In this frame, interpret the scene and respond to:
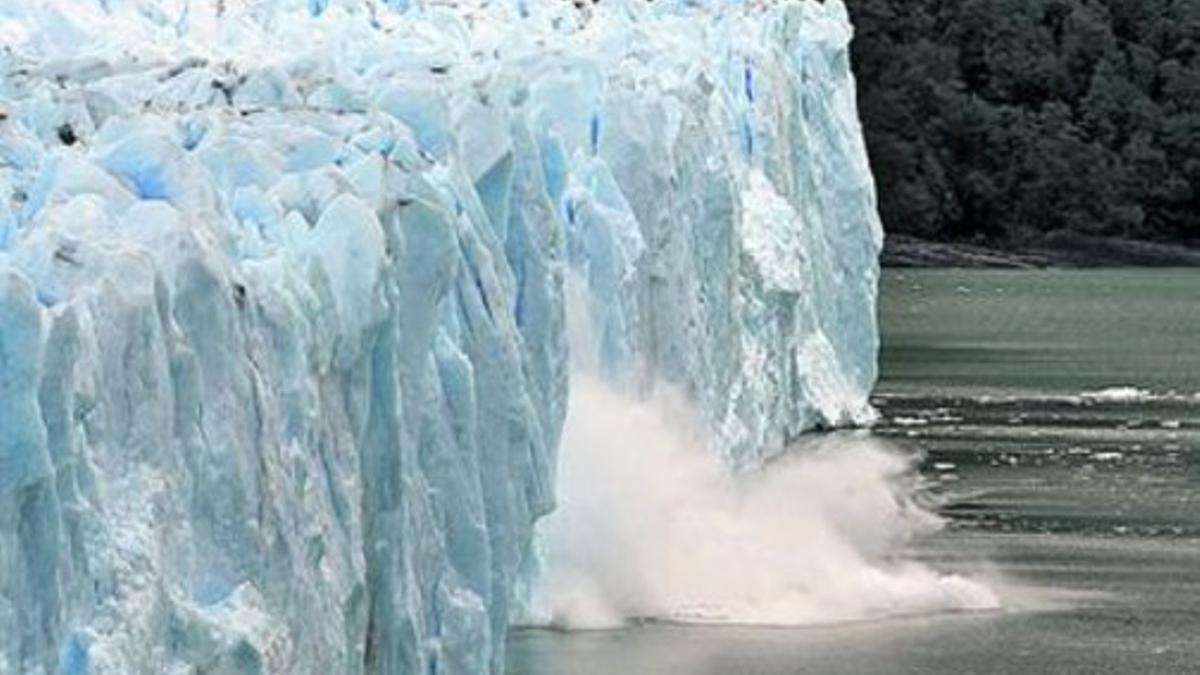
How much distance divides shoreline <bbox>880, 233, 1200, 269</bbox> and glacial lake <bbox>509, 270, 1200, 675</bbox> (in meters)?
25.4

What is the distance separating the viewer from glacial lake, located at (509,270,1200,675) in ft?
65.2

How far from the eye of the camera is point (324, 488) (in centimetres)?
1235

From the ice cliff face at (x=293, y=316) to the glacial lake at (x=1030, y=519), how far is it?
252 centimetres

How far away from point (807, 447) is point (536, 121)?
12510 mm

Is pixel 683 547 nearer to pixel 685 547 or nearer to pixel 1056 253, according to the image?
pixel 685 547

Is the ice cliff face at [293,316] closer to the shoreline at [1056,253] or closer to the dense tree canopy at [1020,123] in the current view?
the shoreline at [1056,253]

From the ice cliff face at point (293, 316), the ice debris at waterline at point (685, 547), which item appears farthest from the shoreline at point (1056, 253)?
the ice cliff face at point (293, 316)

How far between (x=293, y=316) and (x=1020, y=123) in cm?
7763

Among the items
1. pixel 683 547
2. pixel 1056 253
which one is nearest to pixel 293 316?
pixel 683 547

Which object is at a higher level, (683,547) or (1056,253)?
(683,547)

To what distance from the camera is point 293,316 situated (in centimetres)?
1209

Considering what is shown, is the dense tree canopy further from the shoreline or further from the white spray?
the white spray

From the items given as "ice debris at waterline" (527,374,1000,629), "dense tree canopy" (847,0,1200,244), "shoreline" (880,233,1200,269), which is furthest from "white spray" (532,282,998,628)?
"dense tree canopy" (847,0,1200,244)

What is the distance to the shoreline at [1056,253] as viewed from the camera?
87188 mm
